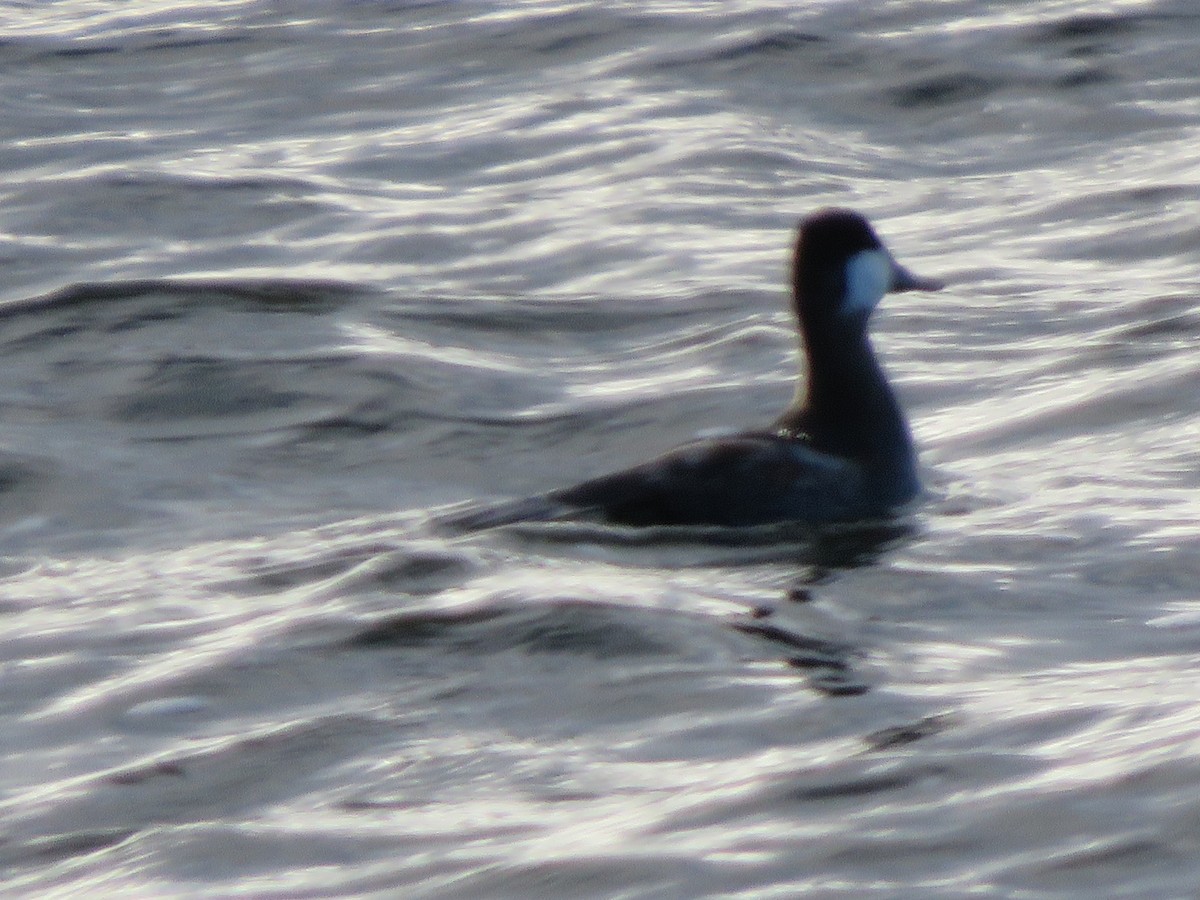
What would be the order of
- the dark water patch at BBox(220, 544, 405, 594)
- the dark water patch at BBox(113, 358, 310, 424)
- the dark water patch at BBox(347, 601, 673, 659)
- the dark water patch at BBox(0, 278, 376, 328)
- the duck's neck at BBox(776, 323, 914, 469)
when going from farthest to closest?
1. the dark water patch at BBox(0, 278, 376, 328)
2. the dark water patch at BBox(113, 358, 310, 424)
3. the duck's neck at BBox(776, 323, 914, 469)
4. the dark water patch at BBox(220, 544, 405, 594)
5. the dark water patch at BBox(347, 601, 673, 659)

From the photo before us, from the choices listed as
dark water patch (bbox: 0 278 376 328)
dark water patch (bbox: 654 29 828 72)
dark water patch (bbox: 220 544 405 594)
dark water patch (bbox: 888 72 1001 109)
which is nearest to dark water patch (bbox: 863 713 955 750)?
dark water patch (bbox: 220 544 405 594)

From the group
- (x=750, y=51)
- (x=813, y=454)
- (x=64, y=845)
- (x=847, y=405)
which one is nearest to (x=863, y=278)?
(x=847, y=405)

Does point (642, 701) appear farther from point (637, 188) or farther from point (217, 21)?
point (217, 21)

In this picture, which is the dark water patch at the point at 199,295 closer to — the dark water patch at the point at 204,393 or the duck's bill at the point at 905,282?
the dark water patch at the point at 204,393

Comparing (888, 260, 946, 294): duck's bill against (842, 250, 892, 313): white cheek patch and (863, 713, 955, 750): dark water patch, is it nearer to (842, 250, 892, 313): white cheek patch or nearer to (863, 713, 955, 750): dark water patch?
(842, 250, 892, 313): white cheek patch

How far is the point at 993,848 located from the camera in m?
5.12

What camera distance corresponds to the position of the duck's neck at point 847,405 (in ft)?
27.8

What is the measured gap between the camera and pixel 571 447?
9.48 m

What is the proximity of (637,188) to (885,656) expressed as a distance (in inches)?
284

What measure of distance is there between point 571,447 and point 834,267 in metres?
1.33

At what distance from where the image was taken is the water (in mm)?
5516

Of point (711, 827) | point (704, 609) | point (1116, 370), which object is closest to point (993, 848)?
point (711, 827)

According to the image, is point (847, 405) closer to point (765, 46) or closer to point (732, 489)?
point (732, 489)

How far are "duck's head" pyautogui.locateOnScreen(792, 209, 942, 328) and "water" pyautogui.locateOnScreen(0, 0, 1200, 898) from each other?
2.30 feet
